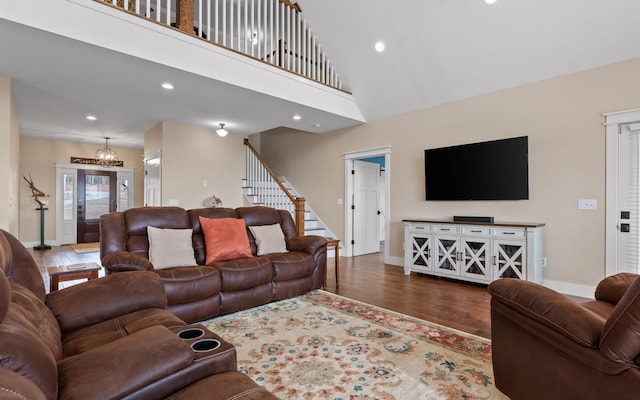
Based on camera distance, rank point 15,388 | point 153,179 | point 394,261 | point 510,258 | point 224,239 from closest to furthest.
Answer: point 15,388
point 224,239
point 510,258
point 394,261
point 153,179

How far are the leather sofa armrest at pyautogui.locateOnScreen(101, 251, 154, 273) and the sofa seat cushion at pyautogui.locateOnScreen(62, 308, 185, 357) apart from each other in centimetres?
85

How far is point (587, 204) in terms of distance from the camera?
3.72 metres

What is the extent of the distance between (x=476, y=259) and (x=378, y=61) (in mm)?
3154

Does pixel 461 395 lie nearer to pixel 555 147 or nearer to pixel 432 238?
pixel 432 238

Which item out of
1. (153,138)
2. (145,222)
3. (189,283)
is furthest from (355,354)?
(153,138)

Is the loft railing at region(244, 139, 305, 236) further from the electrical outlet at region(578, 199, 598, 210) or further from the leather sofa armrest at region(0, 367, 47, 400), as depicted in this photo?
the leather sofa armrest at region(0, 367, 47, 400)

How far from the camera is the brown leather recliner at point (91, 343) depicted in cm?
87

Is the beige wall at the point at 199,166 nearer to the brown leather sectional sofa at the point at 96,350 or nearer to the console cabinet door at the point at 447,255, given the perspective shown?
the console cabinet door at the point at 447,255

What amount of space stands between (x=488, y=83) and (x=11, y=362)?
512 centimetres

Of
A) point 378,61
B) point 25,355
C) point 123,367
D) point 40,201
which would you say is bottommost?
point 123,367

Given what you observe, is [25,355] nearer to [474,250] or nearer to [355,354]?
[355,354]

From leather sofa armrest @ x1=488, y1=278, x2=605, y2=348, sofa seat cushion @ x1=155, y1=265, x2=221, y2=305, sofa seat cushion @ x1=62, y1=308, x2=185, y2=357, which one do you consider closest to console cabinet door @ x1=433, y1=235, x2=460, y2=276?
leather sofa armrest @ x1=488, y1=278, x2=605, y2=348

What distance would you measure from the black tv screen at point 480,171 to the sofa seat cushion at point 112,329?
4.15 meters

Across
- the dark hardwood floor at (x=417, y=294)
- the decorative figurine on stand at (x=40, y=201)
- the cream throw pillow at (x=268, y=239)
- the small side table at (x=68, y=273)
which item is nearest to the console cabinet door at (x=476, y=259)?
the dark hardwood floor at (x=417, y=294)
